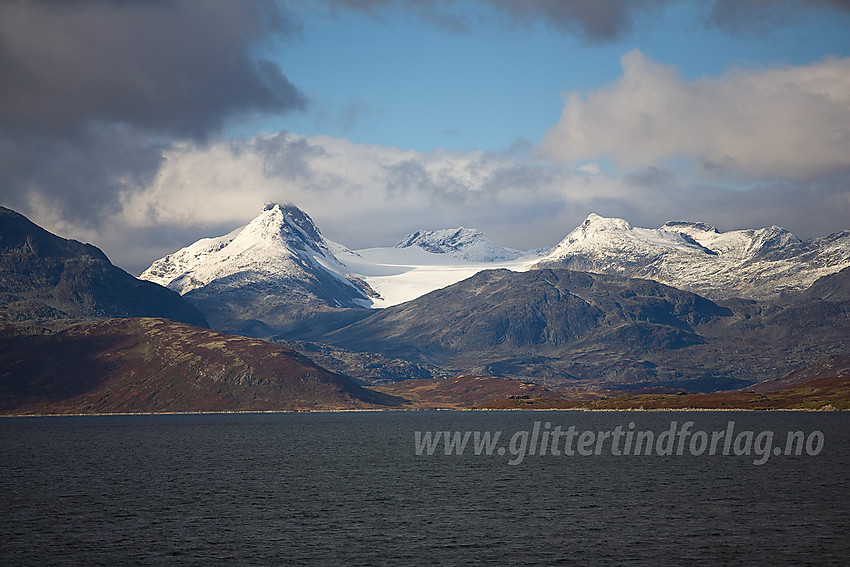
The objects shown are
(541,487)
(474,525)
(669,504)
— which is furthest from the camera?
(541,487)

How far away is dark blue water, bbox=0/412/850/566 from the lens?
8650 cm

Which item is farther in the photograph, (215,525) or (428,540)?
(215,525)

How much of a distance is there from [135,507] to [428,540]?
4911 centimetres

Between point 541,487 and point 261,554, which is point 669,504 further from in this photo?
point 261,554

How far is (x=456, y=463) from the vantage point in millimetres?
176875

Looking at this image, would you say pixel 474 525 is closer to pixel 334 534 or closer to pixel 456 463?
pixel 334 534

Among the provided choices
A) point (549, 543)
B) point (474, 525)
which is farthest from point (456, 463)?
point (549, 543)

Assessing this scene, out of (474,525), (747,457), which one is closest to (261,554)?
(474,525)

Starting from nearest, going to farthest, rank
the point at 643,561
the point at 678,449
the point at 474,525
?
the point at 643,561 → the point at 474,525 → the point at 678,449

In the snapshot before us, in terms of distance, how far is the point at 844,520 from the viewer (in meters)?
98.9

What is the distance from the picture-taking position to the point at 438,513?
111875mm

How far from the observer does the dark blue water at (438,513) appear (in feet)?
284

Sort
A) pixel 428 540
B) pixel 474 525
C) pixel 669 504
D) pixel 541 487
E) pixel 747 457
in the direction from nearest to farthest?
pixel 428 540 → pixel 474 525 → pixel 669 504 → pixel 541 487 → pixel 747 457

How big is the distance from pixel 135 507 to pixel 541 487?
63.0 m
